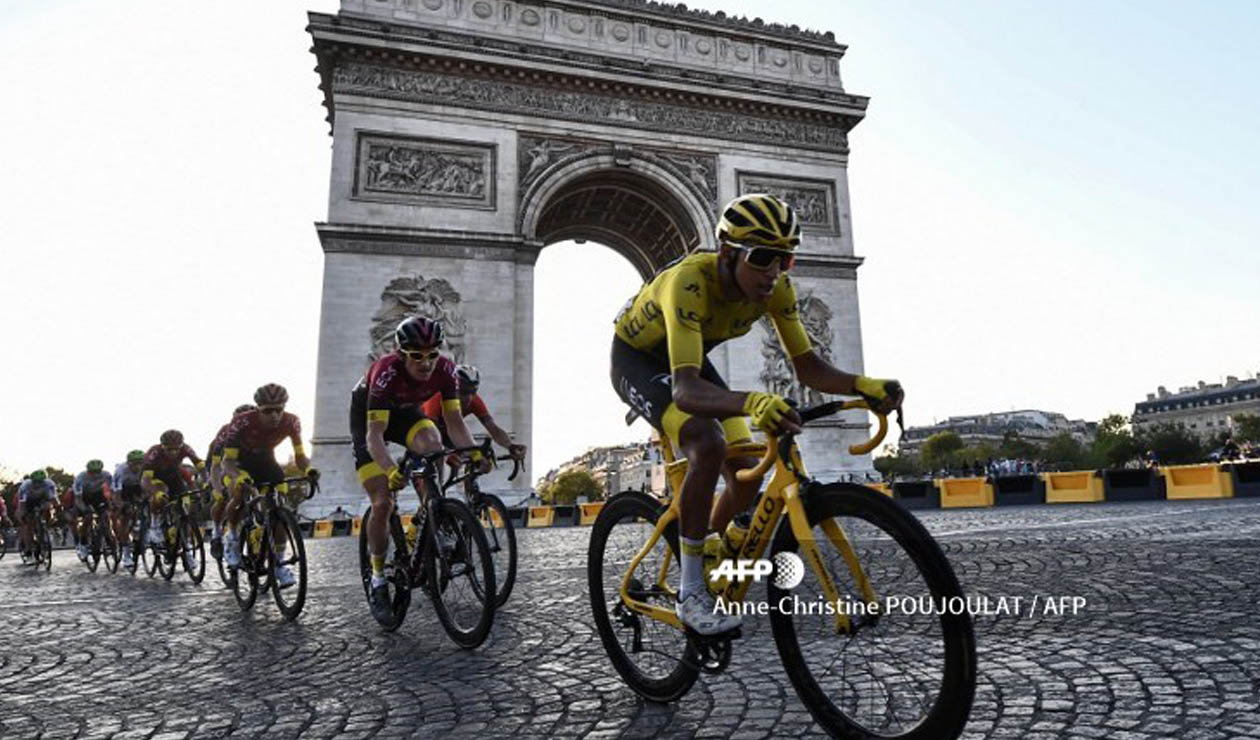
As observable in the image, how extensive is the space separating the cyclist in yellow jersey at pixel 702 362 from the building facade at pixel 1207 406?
342 feet

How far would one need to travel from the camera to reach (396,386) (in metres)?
4.67

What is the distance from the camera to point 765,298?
2.66 m

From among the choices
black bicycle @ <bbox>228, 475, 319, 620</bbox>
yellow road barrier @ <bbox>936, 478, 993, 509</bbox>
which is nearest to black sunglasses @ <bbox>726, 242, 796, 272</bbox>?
black bicycle @ <bbox>228, 475, 319, 620</bbox>

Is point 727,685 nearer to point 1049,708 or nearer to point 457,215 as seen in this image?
point 1049,708

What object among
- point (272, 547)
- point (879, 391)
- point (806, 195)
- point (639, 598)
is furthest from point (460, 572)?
point (806, 195)

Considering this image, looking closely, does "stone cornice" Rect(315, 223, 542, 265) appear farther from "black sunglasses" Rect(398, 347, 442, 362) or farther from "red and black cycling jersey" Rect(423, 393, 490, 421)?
"black sunglasses" Rect(398, 347, 442, 362)

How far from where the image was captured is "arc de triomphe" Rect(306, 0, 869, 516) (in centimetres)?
2047

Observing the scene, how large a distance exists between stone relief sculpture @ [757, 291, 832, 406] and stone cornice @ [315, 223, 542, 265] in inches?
301

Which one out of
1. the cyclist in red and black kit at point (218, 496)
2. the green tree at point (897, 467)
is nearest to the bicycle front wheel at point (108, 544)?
the cyclist in red and black kit at point (218, 496)

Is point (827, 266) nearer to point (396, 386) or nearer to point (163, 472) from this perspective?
point (163, 472)

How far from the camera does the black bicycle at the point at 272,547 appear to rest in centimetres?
519

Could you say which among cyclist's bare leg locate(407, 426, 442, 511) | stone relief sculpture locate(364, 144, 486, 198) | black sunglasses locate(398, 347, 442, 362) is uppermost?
stone relief sculpture locate(364, 144, 486, 198)

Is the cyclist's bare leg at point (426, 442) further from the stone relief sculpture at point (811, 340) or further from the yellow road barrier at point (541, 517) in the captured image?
the stone relief sculpture at point (811, 340)

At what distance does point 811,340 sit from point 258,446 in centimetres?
1883
